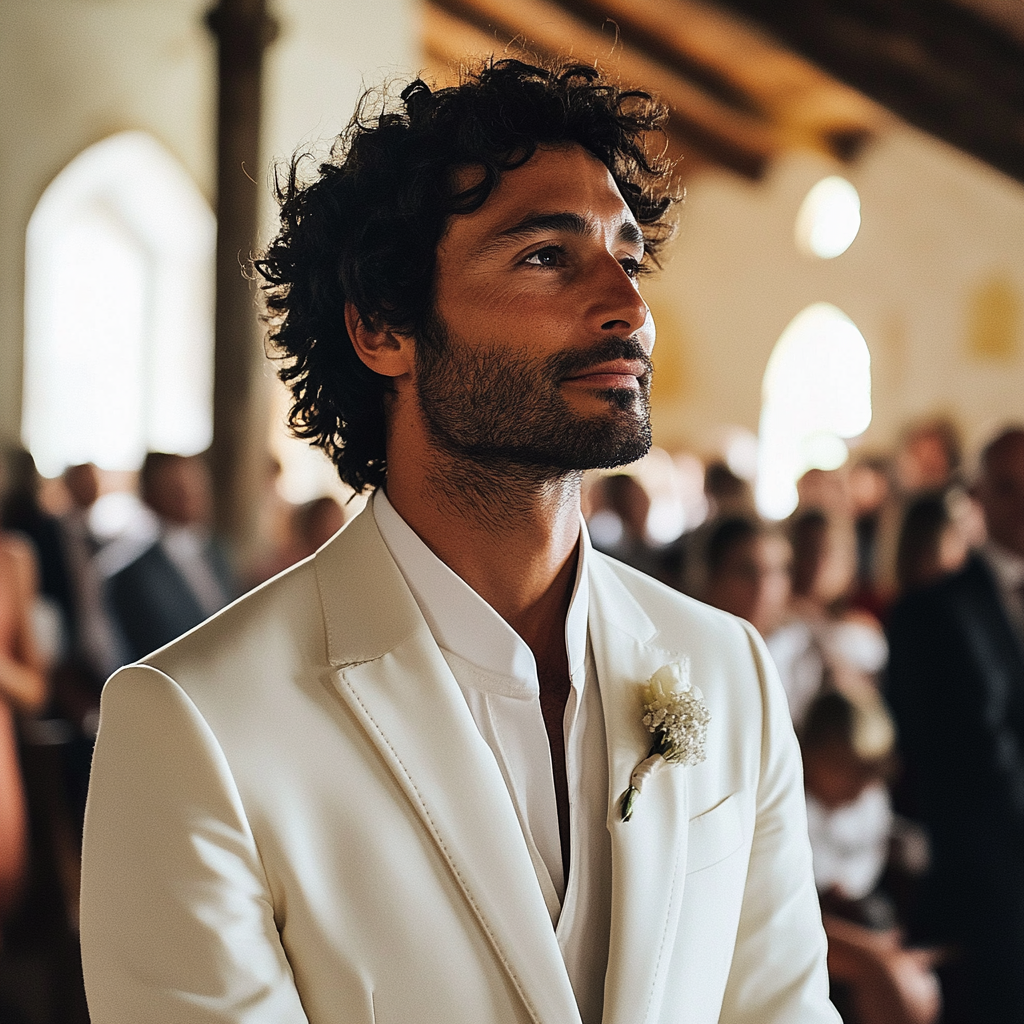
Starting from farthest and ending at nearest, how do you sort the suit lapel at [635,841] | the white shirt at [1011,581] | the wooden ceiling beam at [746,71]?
the wooden ceiling beam at [746,71]
the white shirt at [1011,581]
the suit lapel at [635,841]

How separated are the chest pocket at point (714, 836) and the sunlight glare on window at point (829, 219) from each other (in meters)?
11.2

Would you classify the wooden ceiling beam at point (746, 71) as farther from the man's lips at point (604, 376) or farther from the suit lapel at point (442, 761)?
the suit lapel at point (442, 761)

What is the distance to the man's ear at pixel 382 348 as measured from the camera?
1656mm

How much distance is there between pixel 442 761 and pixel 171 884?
1.03ft

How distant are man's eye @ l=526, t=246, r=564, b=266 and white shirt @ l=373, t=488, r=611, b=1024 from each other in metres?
0.38

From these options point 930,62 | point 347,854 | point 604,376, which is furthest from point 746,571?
point 930,62

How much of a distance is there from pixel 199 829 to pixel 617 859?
1.57 feet

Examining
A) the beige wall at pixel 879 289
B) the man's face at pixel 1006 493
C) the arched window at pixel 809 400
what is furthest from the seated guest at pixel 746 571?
A: the arched window at pixel 809 400

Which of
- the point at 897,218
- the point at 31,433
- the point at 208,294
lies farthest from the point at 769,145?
the point at 31,433

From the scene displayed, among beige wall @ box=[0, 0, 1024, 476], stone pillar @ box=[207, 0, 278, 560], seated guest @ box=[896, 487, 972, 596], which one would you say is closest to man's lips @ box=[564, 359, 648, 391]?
seated guest @ box=[896, 487, 972, 596]

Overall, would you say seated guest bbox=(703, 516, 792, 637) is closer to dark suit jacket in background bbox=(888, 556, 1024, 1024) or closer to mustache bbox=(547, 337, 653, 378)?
dark suit jacket in background bbox=(888, 556, 1024, 1024)

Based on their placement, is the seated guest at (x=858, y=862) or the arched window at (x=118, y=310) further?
the arched window at (x=118, y=310)

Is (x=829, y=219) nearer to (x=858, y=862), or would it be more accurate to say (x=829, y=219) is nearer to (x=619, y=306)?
(x=858, y=862)

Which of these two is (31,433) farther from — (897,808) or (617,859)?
(617,859)
